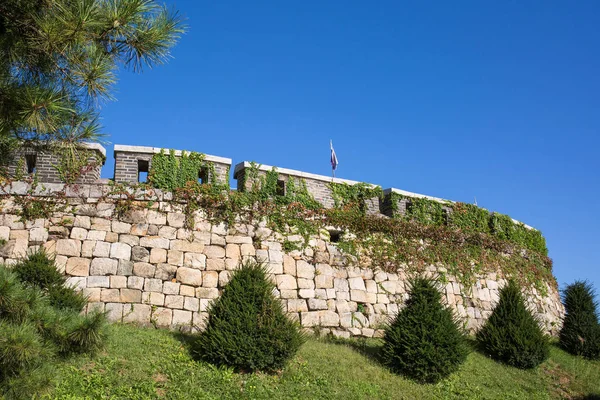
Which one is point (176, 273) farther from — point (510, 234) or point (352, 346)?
point (510, 234)

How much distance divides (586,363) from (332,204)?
7.43 m

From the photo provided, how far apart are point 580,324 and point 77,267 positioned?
12.5 meters

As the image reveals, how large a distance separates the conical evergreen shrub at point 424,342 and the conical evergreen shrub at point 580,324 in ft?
18.2

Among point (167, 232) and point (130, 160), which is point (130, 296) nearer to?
point (167, 232)

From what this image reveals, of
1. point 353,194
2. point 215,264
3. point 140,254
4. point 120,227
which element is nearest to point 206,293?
point 215,264

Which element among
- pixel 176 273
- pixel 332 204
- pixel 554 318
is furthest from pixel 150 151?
pixel 554 318

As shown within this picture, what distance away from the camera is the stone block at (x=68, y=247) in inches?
461

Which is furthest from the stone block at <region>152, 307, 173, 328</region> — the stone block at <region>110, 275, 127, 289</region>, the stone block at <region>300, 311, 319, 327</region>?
the stone block at <region>300, 311, 319, 327</region>

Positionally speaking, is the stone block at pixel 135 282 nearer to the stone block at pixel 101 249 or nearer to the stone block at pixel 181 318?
the stone block at pixel 101 249

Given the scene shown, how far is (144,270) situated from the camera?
1202 cm

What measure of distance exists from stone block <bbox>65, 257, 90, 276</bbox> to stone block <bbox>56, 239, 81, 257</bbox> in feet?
0.38

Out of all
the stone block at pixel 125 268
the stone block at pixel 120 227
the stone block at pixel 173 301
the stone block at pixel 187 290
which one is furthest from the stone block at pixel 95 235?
the stone block at pixel 187 290

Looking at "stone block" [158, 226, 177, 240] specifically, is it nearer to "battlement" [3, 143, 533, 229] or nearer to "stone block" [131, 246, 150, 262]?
"stone block" [131, 246, 150, 262]

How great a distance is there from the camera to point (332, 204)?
47.7 ft
